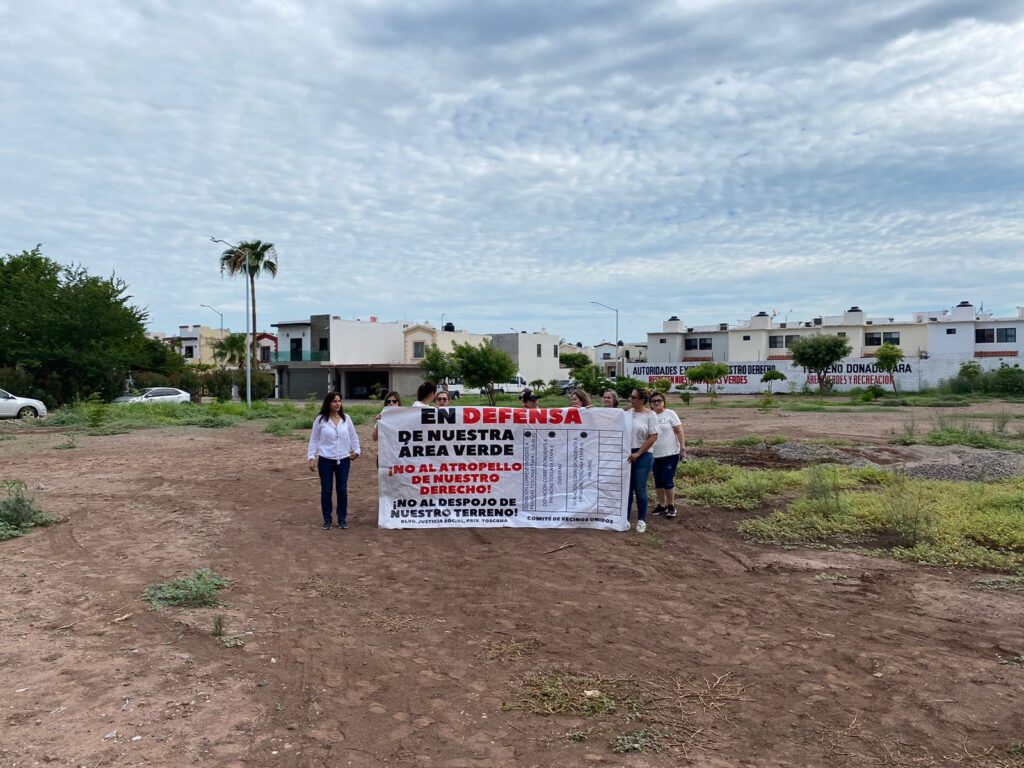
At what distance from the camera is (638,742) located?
391cm

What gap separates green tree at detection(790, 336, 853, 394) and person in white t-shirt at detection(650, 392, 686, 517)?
5475cm

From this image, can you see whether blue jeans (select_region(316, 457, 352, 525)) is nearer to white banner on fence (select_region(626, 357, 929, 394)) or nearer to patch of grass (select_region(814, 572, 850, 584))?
patch of grass (select_region(814, 572, 850, 584))

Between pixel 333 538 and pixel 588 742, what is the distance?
5.38 meters

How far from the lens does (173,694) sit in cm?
438

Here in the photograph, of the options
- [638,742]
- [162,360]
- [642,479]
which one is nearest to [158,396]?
[162,360]

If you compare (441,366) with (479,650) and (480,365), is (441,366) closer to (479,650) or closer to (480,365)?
(480,365)

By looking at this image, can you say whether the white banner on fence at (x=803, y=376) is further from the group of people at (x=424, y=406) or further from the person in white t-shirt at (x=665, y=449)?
the group of people at (x=424, y=406)

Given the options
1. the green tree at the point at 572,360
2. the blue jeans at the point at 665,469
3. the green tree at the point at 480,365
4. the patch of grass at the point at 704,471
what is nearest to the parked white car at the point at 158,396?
the green tree at the point at 480,365

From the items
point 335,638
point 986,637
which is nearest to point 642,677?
point 335,638

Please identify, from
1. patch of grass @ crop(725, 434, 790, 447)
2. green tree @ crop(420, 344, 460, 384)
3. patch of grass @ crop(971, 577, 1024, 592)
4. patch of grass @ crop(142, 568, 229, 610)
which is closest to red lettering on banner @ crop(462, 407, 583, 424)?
patch of grass @ crop(142, 568, 229, 610)

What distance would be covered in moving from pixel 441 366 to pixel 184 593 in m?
53.3

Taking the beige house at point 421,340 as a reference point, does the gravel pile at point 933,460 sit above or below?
below

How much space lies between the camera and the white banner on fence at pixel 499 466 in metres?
9.31

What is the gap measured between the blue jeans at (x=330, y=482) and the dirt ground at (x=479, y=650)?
0.28m
